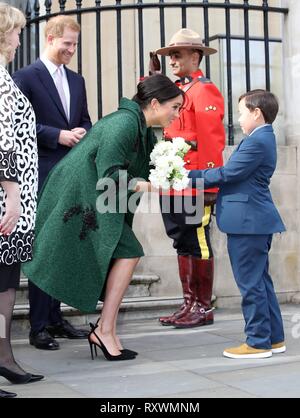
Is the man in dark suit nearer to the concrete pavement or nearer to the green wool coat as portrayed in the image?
the concrete pavement

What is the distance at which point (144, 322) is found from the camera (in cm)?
606

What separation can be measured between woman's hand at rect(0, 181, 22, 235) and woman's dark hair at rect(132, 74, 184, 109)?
1.23 m

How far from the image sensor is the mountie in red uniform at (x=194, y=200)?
223 inches

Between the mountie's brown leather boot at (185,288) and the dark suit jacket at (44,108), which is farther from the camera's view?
the mountie's brown leather boot at (185,288)

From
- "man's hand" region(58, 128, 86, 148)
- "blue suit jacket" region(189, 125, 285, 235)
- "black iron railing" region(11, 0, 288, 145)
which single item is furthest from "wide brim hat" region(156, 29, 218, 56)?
"blue suit jacket" region(189, 125, 285, 235)

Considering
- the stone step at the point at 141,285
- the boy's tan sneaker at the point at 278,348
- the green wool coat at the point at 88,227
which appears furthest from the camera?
the stone step at the point at 141,285

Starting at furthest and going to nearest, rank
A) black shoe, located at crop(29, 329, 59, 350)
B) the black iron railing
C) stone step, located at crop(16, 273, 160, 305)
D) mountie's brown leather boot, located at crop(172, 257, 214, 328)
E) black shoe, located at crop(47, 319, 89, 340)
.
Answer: the black iron railing, stone step, located at crop(16, 273, 160, 305), mountie's brown leather boot, located at crop(172, 257, 214, 328), black shoe, located at crop(47, 319, 89, 340), black shoe, located at crop(29, 329, 59, 350)

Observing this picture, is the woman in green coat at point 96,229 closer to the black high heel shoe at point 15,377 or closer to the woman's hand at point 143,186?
the woman's hand at point 143,186

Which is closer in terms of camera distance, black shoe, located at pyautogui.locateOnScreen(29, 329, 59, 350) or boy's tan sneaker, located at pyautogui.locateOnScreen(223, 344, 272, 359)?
boy's tan sneaker, located at pyautogui.locateOnScreen(223, 344, 272, 359)

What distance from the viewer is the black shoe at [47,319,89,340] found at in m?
5.45

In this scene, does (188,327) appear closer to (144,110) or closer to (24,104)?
(144,110)

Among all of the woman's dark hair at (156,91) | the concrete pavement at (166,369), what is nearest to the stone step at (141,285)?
the concrete pavement at (166,369)

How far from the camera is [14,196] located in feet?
12.7
